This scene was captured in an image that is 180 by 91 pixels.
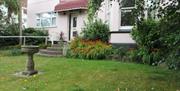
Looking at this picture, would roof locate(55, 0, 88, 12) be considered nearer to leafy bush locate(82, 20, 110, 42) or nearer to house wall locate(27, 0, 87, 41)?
house wall locate(27, 0, 87, 41)

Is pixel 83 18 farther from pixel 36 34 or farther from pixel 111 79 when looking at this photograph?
pixel 111 79

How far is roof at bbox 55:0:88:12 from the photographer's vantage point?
27.5m

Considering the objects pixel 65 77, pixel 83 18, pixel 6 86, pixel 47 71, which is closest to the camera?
pixel 6 86

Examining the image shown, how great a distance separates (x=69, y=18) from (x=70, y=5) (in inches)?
70.5

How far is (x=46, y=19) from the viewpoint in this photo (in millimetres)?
33156

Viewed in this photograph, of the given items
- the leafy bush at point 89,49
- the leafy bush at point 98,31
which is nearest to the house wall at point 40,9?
the leafy bush at point 98,31

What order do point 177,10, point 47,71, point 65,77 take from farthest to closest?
point 47,71 < point 65,77 < point 177,10

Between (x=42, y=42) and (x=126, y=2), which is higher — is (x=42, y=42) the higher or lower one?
the lower one

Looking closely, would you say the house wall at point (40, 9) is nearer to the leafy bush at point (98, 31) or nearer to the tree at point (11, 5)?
the tree at point (11, 5)

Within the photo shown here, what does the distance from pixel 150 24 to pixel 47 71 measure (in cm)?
543

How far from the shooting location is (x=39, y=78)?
12.6m

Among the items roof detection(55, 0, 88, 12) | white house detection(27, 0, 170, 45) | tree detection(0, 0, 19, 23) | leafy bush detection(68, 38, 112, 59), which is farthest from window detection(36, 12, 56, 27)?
leafy bush detection(68, 38, 112, 59)

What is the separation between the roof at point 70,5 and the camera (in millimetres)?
27467

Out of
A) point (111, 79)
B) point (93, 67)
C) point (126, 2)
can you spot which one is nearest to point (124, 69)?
point (93, 67)
